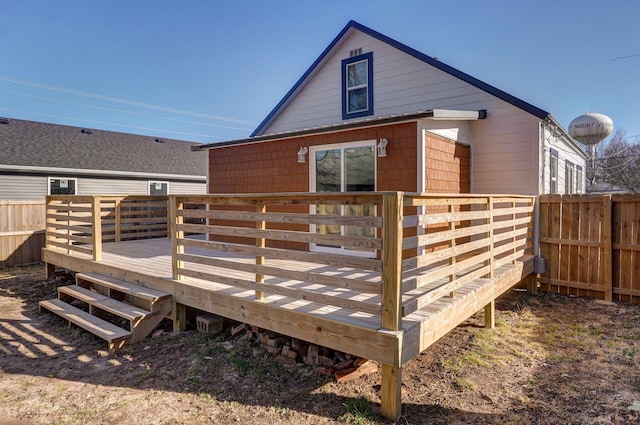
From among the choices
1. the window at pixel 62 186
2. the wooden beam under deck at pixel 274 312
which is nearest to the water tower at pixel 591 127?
the wooden beam under deck at pixel 274 312

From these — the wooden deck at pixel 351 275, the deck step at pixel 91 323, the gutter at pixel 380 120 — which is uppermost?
the gutter at pixel 380 120

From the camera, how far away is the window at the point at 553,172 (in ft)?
26.9

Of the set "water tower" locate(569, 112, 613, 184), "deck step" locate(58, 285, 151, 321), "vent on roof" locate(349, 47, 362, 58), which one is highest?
"vent on roof" locate(349, 47, 362, 58)

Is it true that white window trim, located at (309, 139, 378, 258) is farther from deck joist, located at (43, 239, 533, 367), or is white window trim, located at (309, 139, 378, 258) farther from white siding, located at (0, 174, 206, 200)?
white siding, located at (0, 174, 206, 200)

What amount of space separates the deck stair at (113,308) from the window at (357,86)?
656cm

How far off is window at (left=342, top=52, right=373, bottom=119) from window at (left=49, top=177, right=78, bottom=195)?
1085 cm

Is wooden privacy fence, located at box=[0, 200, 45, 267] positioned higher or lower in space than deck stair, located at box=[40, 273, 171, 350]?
higher

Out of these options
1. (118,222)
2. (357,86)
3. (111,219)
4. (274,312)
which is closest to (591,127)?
(357,86)

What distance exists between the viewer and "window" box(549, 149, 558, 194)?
8187mm

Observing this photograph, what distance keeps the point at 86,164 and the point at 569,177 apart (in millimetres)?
16466

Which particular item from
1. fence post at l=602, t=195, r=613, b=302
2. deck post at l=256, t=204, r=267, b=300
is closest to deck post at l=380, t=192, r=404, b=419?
deck post at l=256, t=204, r=267, b=300

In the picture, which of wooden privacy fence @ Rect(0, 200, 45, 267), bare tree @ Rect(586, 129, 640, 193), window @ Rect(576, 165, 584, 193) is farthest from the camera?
bare tree @ Rect(586, 129, 640, 193)

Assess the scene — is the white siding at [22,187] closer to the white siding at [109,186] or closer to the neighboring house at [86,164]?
the neighboring house at [86,164]

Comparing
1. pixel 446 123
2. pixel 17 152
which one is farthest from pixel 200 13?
pixel 446 123
